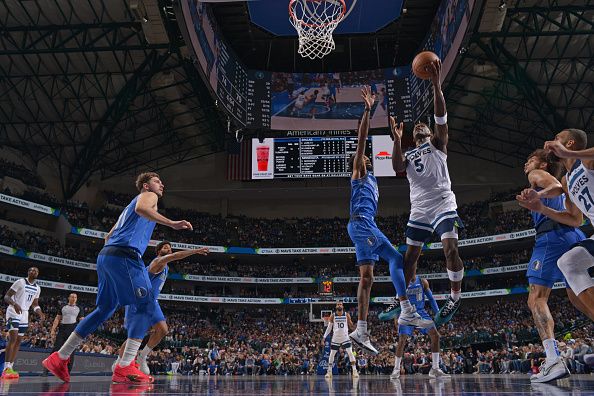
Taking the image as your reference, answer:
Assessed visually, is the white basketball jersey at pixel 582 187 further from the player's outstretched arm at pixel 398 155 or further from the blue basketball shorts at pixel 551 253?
the player's outstretched arm at pixel 398 155

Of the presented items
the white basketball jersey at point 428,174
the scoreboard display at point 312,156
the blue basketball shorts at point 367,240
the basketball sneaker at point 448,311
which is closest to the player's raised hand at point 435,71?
the white basketball jersey at point 428,174

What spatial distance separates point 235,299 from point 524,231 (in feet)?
54.8

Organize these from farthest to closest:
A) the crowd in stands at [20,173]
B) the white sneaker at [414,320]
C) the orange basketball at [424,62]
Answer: the crowd in stands at [20,173]
the white sneaker at [414,320]
the orange basketball at [424,62]

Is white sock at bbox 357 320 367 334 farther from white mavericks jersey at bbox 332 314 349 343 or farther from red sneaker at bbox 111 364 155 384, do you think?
white mavericks jersey at bbox 332 314 349 343

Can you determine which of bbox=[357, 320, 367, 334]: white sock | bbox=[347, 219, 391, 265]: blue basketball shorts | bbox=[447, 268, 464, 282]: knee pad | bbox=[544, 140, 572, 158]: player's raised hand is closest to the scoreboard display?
bbox=[347, 219, 391, 265]: blue basketball shorts

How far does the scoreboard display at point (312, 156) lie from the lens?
23.3 m

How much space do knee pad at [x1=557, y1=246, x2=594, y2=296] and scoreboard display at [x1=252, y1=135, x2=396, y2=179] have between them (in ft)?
60.8

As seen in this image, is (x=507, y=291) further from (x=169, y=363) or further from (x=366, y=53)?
(x=169, y=363)

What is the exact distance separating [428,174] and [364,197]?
4.51ft

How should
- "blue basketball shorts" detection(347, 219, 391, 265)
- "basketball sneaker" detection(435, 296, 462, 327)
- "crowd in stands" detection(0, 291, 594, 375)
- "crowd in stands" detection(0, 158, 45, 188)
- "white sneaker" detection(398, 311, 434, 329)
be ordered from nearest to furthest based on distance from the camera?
1. "basketball sneaker" detection(435, 296, 462, 327)
2. "white sneaker" detection(398, 311, 434, 329)
3. "blue basketball shorts" detection(347, 219, 391, 265)
4. "crowd in stands" detection(0, 291, 594, 375)
5. "crowd in stands" detection(0, 158, 45, 188)

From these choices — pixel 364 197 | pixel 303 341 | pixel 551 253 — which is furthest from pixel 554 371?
pixel 303 341

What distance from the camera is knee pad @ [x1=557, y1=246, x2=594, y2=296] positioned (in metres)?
4.33

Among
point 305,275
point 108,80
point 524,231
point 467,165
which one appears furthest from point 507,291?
point 108,80

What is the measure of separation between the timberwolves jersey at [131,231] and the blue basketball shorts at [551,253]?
431cm
